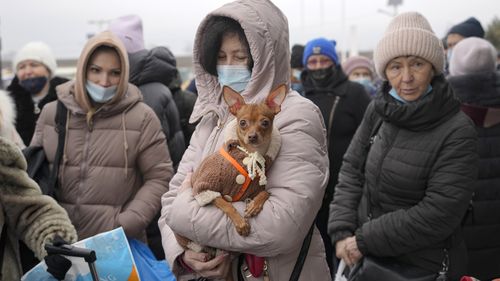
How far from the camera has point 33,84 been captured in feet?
17.2

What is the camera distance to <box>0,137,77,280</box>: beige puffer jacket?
8.15 feet

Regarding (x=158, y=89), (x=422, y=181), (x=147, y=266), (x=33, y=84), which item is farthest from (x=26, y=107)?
(x=422, y=181)

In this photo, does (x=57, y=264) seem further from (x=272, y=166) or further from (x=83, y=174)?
(x=272, y=166)

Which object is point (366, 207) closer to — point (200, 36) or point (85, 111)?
point (200, 36)

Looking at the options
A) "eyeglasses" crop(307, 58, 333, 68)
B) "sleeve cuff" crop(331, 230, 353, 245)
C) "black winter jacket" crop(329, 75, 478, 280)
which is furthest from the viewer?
"eyeglasses" crop(307, 58, 333, 68)

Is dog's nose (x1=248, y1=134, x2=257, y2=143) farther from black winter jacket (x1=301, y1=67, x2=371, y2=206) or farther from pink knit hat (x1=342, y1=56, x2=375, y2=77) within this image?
pink knit hat (x1=342, y1=56, x2=375, y2=77)

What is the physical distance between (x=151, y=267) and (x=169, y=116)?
176cm

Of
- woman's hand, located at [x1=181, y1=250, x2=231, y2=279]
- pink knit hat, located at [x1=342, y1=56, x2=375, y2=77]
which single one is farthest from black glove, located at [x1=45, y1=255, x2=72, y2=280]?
pink knit hat, located at [x1=342, y1=56, x2=375, y2=77]

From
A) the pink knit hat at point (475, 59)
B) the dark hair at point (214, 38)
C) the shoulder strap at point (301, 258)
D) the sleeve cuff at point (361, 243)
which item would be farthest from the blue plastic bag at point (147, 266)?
the pink knit hat at point (475, 59)

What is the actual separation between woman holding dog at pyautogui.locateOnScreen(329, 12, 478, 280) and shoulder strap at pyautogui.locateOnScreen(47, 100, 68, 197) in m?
1.76

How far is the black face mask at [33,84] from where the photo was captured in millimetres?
5215

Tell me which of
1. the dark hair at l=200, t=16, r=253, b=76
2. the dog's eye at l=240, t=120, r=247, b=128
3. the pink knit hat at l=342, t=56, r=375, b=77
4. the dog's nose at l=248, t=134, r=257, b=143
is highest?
the dark hair at l=200, t=16, r=253, b=76

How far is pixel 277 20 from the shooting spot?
235 centimetres

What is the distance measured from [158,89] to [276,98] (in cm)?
275
